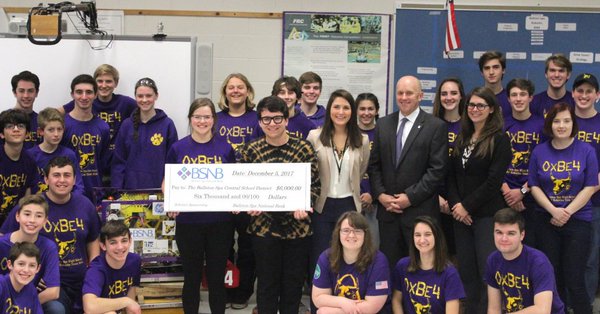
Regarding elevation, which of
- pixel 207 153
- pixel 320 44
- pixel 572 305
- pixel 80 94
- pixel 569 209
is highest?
pixel 320 44

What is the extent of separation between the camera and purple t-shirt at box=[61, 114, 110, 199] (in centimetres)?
529

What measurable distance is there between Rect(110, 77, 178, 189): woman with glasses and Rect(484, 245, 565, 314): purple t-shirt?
8.36ft

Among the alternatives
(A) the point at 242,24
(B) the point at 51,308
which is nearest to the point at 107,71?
(A) the point at 242,24

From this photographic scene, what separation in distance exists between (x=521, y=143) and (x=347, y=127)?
134 cm

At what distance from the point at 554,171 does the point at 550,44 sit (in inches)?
92.7

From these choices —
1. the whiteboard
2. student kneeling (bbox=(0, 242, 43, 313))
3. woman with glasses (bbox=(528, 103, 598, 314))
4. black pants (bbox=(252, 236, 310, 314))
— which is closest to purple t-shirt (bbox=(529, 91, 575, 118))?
woman with glasses (bbox=(528, 103, 598, 314))

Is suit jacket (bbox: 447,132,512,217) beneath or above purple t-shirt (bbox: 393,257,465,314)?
above

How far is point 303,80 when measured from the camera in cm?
545

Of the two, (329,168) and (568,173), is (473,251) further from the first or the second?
(329,168)

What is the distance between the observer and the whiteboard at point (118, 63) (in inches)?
228

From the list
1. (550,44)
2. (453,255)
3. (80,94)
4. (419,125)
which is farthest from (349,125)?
(550,44)

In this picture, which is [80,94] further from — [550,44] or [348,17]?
[550,44]

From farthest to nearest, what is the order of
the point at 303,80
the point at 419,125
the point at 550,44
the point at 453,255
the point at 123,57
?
the point at 550,44 < the point at 123,57 < the point at 303,80 < the point at 453,255 < the point at 419,125

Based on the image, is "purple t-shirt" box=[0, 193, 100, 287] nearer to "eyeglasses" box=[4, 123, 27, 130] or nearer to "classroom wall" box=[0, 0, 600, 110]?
"eyeglasses" box=[4, 123, 27, 130]
